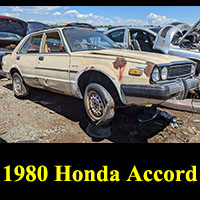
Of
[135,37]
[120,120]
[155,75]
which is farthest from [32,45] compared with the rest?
[135,37]

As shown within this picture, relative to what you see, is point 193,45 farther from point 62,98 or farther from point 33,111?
point 33,111

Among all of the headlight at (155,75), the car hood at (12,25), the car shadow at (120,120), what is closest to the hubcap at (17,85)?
the car shadow at (120,120)

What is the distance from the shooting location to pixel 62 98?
4.82 m

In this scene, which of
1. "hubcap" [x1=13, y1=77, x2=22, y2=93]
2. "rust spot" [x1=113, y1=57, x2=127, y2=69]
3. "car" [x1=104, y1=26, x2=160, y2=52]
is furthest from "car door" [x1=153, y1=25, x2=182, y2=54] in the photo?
"hubcap" [x1=13, y1=77, x2=22, y2=93]

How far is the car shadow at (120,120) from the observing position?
307 centimetres

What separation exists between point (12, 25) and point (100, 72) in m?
5.57

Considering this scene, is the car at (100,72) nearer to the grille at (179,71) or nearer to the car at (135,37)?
the grille at (179,71)

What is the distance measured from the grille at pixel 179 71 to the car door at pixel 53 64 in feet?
5.37

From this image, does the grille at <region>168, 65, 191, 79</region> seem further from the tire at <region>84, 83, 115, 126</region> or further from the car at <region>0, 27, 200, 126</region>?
the tire at <region>84, 83, 115, 126</region>

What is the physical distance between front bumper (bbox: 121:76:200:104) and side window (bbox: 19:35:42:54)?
2.52 m

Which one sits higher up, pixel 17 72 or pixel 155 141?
pixel 17 72

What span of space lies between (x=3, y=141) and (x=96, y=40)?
7.83ft

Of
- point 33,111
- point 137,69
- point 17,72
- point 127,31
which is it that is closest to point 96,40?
point 137,69

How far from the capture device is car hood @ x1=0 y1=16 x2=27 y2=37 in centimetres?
645
